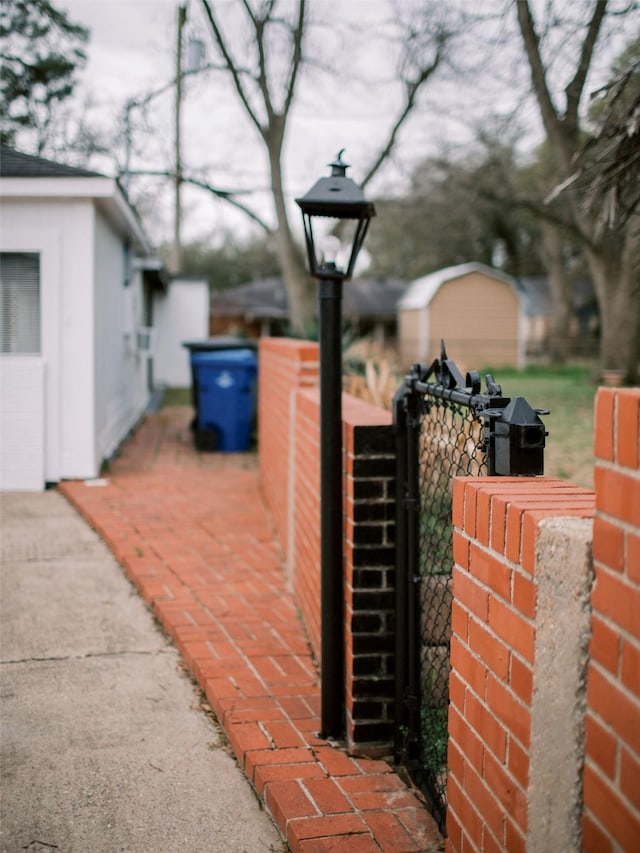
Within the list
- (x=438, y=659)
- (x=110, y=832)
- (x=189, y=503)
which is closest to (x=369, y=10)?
(x=189, y=503)

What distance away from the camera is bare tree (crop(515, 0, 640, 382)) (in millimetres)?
10266

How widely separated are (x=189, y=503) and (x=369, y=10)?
12599mm

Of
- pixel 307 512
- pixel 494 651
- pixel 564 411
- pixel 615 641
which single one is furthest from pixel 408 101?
pixel 615 641

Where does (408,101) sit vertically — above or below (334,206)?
above

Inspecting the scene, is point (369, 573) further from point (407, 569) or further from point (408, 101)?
point (408, 101)

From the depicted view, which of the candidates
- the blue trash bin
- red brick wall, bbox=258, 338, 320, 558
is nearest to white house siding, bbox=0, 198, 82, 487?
red brick wall, bbox=258, 338, 320, 558

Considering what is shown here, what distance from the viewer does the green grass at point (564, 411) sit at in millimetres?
9648

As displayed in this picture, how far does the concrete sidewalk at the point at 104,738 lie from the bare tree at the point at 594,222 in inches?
160

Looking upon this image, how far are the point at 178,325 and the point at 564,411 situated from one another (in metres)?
11.5

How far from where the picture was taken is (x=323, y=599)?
3814 millimetres

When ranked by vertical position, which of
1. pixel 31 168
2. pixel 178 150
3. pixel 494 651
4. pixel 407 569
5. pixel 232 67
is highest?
pixel 232 67

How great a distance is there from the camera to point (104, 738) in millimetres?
3789

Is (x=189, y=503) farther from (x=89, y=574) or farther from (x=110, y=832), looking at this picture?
(x=110, y=832)

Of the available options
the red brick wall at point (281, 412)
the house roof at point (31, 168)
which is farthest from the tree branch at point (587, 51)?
the house roof at point (31, 168)
